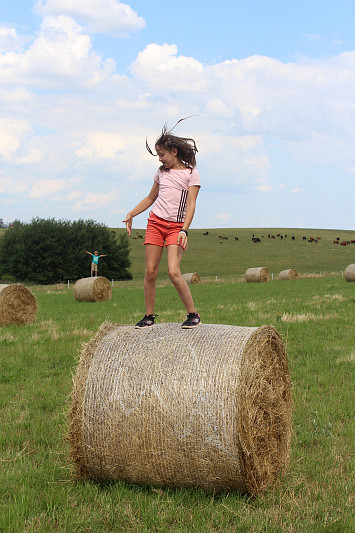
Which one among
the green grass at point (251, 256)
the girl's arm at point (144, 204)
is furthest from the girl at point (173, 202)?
the green grass at point (251, 256)

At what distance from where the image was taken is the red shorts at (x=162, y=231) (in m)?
5.96

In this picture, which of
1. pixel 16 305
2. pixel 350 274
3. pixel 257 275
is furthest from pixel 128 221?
pixel 257 275

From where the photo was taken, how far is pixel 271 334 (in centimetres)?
550

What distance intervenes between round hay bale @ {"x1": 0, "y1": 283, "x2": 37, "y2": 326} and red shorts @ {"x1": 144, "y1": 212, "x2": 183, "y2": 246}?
455 inches

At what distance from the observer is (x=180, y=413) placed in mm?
4648

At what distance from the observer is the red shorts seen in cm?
596

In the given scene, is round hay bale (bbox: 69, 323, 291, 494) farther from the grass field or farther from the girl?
the girl

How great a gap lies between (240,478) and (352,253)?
331 ft

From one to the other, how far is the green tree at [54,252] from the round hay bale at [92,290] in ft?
130

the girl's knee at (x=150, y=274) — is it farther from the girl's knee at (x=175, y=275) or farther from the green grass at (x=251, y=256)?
the green grass at (x=251, y=256)

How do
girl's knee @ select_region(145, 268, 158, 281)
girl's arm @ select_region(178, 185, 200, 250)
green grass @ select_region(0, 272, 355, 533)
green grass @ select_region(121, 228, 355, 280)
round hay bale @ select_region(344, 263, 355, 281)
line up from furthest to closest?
green grass @ select_region(121, 228, 355, 280), round hay bale @ select_region(344, 263, 355, 281), girl's knee @ select_region(145, 268, 158, 281), girl's arm @ select_region(178, 185, 200, 250), green grass @ select_region(0, 272, 355, 533)

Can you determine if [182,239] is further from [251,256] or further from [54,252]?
[251,256]

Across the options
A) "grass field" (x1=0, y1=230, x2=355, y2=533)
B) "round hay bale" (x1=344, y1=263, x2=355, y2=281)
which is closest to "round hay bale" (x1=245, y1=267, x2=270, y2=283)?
"round hay bale" (x1=344, y1=263, x2=355, y2=281)

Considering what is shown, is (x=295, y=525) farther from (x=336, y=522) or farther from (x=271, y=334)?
(x=271, y=334)
